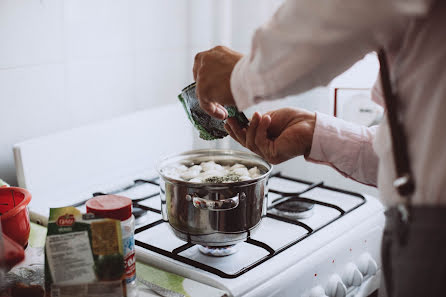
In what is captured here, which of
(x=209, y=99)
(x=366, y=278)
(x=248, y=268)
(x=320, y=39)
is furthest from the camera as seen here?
(x=366, y=278)

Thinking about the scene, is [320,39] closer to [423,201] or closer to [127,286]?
[423,201]

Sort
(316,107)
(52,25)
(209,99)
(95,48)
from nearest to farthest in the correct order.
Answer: (209,99)
(52,25)
(95,48)
(316,107)

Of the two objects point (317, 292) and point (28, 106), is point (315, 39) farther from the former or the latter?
point (28, 106)

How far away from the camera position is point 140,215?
119cm

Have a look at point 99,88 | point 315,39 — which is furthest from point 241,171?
point 99,88

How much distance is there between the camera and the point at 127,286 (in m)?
0.85

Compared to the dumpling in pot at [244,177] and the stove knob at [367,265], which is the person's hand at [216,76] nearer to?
the dumpling in pot at [244,177]

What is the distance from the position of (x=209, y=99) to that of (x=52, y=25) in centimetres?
69

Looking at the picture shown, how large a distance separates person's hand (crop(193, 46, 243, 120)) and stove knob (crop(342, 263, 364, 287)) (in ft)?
1.73

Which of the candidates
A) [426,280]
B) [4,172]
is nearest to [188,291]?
[426,280]

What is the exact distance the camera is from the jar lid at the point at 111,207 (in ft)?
2.62

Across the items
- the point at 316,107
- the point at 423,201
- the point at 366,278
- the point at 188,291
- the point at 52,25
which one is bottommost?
the point at 366,278

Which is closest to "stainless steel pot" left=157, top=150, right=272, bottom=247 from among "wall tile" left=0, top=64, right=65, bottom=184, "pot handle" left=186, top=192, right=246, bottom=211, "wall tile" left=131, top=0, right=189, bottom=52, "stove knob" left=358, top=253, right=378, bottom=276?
"pot handle" left=186, top=192, right=246, bottom=211

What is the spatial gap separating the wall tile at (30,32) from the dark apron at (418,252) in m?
0.99
